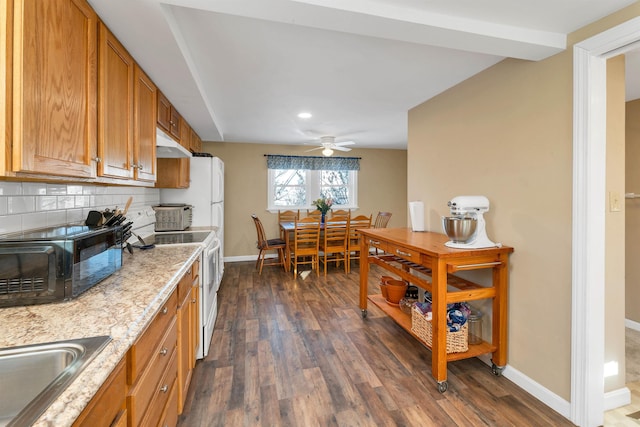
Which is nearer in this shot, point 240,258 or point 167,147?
point 167,147

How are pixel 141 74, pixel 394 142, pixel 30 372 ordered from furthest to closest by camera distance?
pixel 394 142 < pixel 141 74 < pixel 30 372

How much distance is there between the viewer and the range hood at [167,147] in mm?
2201

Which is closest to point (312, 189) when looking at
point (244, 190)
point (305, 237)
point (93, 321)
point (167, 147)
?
point (244, 190)

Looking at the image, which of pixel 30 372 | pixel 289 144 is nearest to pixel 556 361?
pixel 30 372

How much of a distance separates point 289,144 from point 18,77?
4.73m

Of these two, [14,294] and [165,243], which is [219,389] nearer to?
[165,243]

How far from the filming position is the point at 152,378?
1.07 metres

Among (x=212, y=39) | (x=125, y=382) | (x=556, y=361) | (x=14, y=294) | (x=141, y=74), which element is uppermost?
(x=212, y=39)

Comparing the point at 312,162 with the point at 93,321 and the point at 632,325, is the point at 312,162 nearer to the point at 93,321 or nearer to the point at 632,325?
the point at 632,325

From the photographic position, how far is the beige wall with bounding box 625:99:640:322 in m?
2.63

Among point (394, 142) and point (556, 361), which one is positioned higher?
point (394, 142)

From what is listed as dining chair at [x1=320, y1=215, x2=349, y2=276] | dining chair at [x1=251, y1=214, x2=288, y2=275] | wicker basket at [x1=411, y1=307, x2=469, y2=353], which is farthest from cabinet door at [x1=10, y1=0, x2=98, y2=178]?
dining chair at [x1=320, y1=215, x2=349, y2=276]

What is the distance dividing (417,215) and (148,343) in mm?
2401

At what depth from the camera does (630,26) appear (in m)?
1.39
